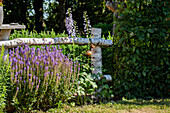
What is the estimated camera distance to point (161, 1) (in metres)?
4.87

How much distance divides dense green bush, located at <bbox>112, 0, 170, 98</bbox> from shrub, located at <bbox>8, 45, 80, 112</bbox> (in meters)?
1.36

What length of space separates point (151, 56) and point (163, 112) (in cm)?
149

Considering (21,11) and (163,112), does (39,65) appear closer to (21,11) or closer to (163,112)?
(163,112)

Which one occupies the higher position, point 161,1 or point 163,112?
point 161,1

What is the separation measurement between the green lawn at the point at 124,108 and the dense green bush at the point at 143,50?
649 millimetres

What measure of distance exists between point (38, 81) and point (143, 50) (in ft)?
7.61

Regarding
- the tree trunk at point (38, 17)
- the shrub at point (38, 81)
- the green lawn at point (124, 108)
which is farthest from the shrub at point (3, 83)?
the tree trunk at point (38, 17)

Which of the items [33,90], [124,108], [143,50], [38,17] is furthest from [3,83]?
[38,17]

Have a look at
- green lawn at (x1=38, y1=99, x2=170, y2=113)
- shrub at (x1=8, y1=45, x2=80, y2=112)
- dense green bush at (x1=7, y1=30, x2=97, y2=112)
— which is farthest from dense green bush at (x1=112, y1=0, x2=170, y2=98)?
shrub at (x1=8, y1=45, x2=80, y2=112)

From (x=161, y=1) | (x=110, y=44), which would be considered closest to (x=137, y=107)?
(x=110, y=44)

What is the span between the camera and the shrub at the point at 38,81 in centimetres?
366

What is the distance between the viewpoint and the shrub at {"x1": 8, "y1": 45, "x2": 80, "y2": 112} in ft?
12.0

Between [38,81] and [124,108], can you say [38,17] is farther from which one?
[124,108]

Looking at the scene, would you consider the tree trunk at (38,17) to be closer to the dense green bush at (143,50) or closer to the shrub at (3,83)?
the dense green bush at (143,50)
